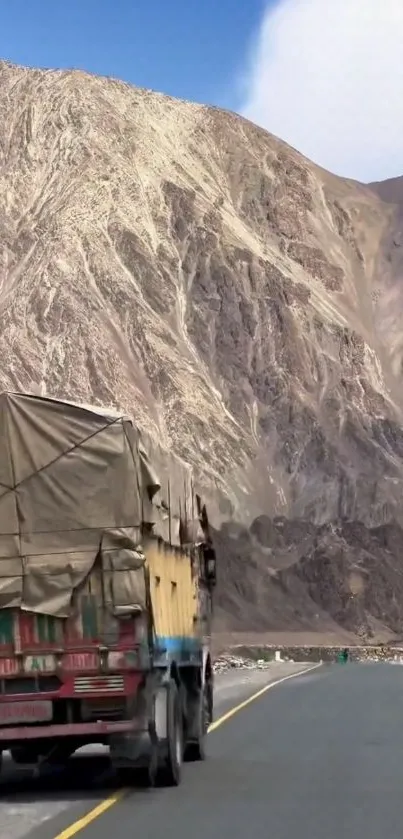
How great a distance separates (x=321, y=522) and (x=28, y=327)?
22.5 meters

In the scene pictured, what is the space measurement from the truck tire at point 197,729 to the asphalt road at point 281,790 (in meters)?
0.25

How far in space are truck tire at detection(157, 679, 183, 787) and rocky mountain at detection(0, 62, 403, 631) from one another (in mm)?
73615

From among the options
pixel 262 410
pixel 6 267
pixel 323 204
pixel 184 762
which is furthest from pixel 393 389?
pixel 184 762

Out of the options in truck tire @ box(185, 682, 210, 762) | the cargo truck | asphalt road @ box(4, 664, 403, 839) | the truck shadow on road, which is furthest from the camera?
truck tire @ box(185, 682, 210, 762)

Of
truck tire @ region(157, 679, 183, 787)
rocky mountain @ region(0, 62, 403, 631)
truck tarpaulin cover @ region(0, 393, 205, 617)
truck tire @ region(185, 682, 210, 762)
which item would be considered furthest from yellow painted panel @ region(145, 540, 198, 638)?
rocky mountain @ region(0, 62, 403, 631)

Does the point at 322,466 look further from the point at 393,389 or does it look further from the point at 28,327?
the point at 28,327

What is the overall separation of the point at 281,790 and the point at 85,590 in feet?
8.18

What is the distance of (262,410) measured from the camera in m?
101

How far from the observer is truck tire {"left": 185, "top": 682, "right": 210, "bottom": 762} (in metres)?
15.7

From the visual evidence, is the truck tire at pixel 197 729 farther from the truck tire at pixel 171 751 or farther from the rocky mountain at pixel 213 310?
the rocky mountain at pixel 213 310

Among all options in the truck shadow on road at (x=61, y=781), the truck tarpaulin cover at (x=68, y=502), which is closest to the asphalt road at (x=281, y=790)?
the truck shadow on road at (x=61, y=781)

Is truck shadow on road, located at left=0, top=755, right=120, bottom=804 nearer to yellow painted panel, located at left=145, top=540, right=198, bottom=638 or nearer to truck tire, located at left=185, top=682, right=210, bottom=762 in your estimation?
truck tire, located at left=185, top=682, right=210, bottom=762

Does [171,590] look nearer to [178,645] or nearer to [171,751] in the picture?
[178,645]

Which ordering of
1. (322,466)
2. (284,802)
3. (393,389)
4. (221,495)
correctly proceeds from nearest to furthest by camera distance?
(284,802), (221,495), (322,466), (393,389)
